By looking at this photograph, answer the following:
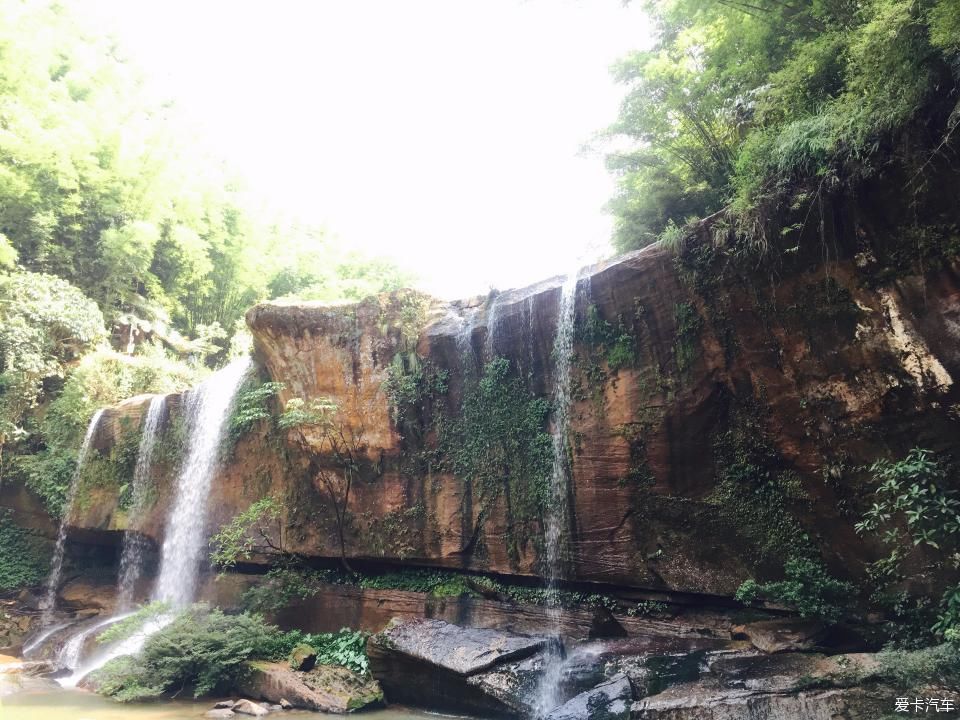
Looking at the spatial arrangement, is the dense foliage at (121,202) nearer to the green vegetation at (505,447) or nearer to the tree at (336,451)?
the tree at (336,451)

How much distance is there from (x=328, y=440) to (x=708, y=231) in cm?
769

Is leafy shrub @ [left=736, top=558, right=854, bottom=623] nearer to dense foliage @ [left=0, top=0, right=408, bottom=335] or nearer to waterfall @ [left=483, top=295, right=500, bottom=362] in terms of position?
waterfall @ [left=483, top=295, right=500, bottom=362]

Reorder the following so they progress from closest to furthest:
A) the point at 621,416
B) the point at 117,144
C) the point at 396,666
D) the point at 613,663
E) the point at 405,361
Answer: the point at 613,663, the point at 396,666, the point at 621,416, the point at 405,361, the point at 117,144

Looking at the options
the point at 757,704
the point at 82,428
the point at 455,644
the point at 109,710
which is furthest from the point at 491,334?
the point at 82,428

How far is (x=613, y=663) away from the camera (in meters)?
7.34

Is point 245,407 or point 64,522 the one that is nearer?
point 245,407

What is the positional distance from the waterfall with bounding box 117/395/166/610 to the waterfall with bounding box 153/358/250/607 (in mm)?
1026

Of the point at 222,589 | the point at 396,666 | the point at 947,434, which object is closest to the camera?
the point at 947,434

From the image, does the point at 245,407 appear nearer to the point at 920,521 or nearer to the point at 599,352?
the point at 599,352

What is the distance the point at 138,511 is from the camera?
1445 cm

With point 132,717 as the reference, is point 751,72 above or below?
above

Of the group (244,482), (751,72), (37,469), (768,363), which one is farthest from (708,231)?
(37,469)

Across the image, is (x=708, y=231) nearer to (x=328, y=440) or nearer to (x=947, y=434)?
(x=947, y=434)

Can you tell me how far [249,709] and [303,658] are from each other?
1231 millimetres
